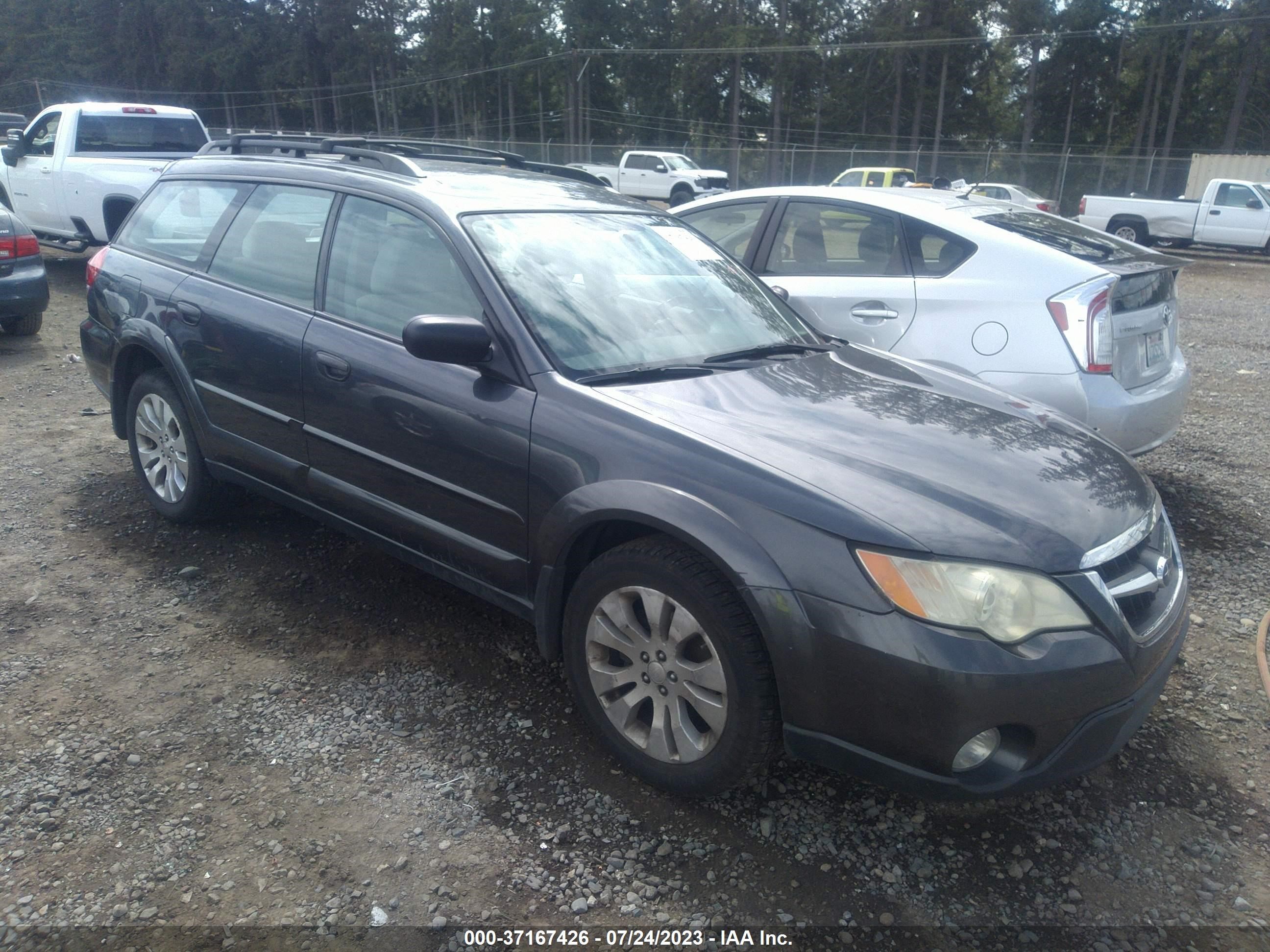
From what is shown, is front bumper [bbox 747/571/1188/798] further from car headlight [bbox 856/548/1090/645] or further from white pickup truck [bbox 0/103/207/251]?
white pickup truck [bbox 0/103/207/251]

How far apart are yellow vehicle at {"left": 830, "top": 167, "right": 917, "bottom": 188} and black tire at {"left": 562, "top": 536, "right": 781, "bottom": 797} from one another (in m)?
25.4

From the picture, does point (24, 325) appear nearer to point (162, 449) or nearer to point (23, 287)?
point (23, 287)

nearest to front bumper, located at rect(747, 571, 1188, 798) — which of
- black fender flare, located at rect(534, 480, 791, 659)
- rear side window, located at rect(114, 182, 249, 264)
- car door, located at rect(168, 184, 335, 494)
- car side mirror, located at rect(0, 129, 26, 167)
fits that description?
black fender flare, located at rect(534, 480, 791, 659)

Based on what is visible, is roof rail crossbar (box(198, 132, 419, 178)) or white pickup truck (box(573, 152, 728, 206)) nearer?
roof rail crossbar (box(198, 132, 419, 178))

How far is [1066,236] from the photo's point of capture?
4.96 meters

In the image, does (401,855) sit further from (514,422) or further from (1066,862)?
(1066,862)

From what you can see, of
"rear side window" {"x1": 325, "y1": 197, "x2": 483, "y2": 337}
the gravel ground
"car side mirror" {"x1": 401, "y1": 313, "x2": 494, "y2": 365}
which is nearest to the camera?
the gravel ground

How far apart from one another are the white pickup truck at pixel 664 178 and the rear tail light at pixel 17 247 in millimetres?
24002

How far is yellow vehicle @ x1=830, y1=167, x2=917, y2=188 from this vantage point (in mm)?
26422

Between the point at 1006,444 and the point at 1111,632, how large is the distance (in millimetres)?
687

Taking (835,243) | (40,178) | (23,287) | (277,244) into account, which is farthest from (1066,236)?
(40,178)

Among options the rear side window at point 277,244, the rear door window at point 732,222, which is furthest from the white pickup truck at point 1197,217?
the rear side window at point 277,244

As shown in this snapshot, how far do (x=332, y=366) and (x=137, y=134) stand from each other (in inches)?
394

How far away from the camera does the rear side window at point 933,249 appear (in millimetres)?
4875
